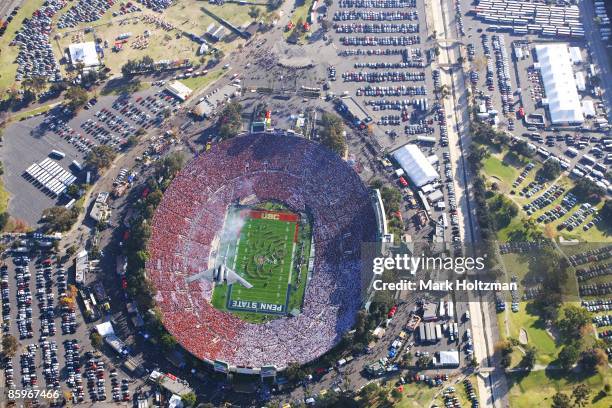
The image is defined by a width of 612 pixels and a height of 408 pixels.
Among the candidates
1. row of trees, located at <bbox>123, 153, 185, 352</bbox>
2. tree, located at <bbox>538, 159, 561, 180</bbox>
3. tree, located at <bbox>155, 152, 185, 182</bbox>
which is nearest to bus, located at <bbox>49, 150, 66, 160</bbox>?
row of trees, located at <bbox>123, 153, 185, 352</bbox>

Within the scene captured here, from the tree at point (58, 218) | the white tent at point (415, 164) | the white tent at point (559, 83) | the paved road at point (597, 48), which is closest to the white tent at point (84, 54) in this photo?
the tree at point (58, 218)

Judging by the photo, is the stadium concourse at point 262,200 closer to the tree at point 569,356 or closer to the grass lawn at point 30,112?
the tree at point 569,356

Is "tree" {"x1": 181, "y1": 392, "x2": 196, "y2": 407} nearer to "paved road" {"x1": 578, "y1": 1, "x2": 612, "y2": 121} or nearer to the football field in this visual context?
the football field

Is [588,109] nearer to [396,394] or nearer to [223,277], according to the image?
[396,394]

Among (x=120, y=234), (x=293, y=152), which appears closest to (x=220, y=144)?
(x=293, y=152)

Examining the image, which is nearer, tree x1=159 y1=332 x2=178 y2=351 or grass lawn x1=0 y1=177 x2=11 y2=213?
tree x1=159 y1=332 x2=178 y2=351

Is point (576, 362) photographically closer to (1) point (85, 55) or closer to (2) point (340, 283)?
(2) point (340, 283)

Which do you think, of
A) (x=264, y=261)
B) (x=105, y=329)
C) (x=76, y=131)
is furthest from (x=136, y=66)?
(x=105, y=329)
